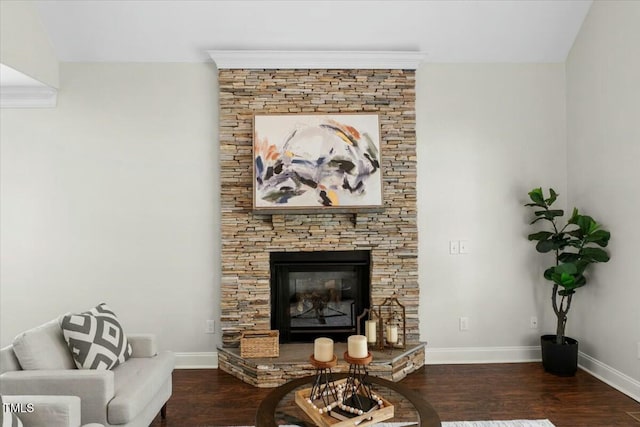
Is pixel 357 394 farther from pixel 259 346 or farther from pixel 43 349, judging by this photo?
pixel 43 349

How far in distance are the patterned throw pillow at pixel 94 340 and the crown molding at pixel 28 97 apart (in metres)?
2.26

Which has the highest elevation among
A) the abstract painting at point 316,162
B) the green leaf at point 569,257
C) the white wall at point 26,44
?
the white wall at point 26,44

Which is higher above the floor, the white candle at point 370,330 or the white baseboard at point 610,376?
the white candle at point 370,330

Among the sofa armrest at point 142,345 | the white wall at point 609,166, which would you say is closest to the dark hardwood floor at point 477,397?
the white wall at point 609,166

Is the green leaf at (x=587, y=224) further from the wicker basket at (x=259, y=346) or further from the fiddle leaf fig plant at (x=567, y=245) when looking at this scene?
the wicker basket at (x=259, y=346)

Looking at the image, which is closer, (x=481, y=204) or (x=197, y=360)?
(x=197, y=360)

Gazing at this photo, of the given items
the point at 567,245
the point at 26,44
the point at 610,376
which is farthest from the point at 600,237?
the point at 26,44

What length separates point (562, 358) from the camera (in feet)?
12.0

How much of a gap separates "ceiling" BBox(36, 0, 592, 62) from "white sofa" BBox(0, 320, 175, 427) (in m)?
2.52

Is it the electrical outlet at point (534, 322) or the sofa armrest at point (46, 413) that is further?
the electrical outlet at point (534, 322)

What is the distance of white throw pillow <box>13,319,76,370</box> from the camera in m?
2.42

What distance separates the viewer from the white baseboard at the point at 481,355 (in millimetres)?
4074

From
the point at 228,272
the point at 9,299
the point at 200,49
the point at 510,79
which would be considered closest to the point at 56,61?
the point at 200,49

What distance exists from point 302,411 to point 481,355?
102 inches
